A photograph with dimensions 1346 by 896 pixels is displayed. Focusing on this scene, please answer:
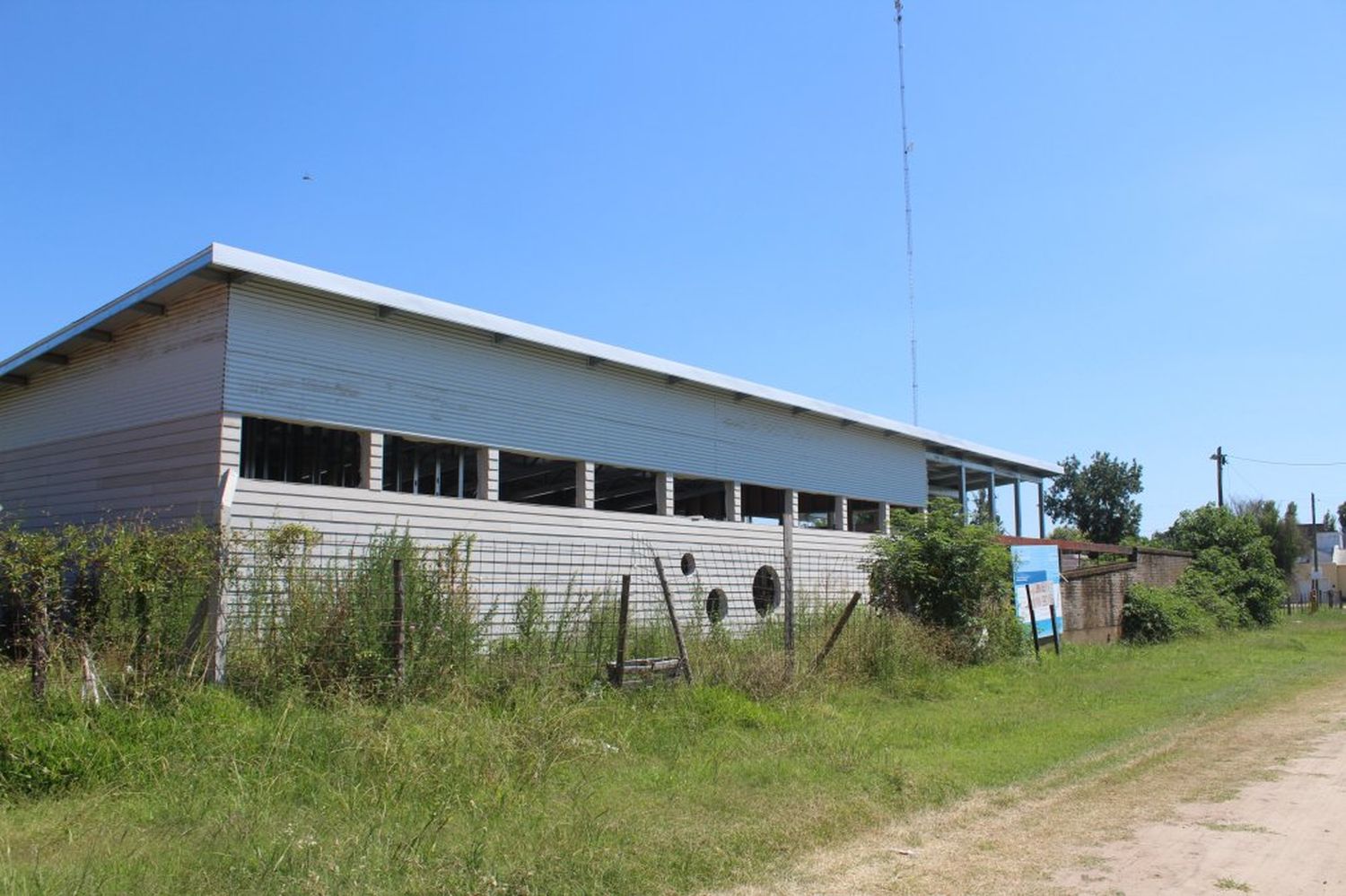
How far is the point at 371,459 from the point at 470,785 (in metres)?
7.56

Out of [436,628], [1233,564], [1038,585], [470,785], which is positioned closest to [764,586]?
[1038,585]

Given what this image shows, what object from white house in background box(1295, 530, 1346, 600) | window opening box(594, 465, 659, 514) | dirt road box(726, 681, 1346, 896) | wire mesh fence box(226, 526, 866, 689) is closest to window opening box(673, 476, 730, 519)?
window opening box(594, 465, 659, 514)

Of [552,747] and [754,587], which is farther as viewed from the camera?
[754,587]

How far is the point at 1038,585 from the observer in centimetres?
1891

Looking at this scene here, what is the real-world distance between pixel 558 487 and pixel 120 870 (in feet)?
48.9

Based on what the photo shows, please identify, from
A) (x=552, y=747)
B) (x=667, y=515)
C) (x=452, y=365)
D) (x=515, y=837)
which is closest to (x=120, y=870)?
(x=515, y=837)

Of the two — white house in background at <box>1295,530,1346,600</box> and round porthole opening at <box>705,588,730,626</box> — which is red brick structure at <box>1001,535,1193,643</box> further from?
white house in background at <box>1295,530,1346,600</box>

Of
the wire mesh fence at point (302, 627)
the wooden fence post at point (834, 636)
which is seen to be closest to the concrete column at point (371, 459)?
the wire mesh fence at point (302, 627)

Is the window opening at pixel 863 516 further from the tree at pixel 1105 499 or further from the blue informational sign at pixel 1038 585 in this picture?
the tree at pixel 1105 499

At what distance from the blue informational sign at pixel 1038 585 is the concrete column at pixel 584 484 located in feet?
25.0

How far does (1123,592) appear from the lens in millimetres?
24297

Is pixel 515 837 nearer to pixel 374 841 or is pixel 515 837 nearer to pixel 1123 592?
pixel 374 841

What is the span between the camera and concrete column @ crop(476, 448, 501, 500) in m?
14.6

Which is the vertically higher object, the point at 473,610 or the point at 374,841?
the point at 473,610
